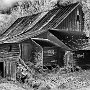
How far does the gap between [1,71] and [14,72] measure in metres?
2.92

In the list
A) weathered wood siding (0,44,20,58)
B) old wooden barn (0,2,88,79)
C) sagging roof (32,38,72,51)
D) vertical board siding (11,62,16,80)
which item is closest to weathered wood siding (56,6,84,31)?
old wooden barn (0,2,88,79)

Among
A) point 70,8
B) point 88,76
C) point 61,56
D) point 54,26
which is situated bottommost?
point 88,76

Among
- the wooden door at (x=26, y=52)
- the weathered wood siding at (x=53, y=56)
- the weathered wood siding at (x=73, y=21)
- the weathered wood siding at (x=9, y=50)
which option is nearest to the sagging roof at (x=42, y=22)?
the weathered wood siding at (x=73, y=21)

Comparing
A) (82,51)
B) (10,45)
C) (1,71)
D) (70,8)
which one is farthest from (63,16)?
(1,71)

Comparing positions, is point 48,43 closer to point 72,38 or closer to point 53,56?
point 53,56

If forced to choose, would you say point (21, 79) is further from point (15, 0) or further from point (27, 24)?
point (15, 0)

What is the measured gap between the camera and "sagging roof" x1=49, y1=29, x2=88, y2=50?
2862 centimetres

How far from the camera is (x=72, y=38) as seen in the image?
102 feet

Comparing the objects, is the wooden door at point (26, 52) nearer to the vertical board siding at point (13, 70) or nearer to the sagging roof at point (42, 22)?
the sagging roof at point (42, 22)

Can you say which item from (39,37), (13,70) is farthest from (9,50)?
(13,70)

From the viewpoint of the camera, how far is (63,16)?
101 feet

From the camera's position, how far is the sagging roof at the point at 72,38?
28622 mm

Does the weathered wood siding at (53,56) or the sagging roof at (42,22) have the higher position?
the sagging roof at (42,22)

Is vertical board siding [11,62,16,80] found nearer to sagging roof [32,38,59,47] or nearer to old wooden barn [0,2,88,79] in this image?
old wooden barn [0,2,88,79]
